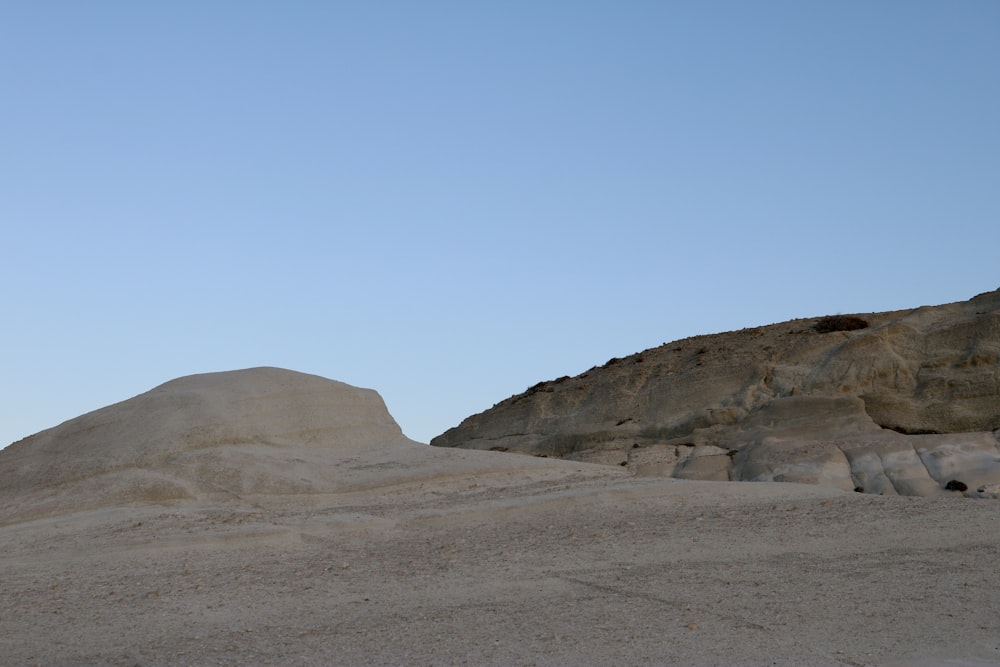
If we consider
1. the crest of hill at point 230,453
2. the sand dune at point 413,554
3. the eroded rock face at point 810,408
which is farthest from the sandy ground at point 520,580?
the eroded rock face at point 810,408

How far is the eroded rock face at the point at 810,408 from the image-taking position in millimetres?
18234

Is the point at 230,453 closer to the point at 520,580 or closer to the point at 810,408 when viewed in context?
the point at 520,580

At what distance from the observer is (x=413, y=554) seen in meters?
13.2

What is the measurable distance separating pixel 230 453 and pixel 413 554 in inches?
216

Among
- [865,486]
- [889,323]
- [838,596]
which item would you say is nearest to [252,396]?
[865,486]

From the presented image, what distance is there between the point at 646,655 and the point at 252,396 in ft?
39.0

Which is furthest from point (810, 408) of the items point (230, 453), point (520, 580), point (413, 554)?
point (520, 580)

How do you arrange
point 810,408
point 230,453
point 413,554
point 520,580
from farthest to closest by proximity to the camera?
point 810,408 → point 230,453 → point 413,554 → point 520,580

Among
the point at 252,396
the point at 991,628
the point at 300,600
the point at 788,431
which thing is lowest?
the point at 991,628

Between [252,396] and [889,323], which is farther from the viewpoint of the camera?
[889,323]

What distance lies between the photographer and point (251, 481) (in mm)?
16938

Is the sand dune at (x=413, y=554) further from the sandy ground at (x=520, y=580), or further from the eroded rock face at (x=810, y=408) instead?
the eroded rock face at (x=810, y=408)

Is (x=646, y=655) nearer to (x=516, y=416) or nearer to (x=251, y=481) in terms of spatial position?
(x=251, y=481)

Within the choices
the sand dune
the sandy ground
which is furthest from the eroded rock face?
the sandy ground
